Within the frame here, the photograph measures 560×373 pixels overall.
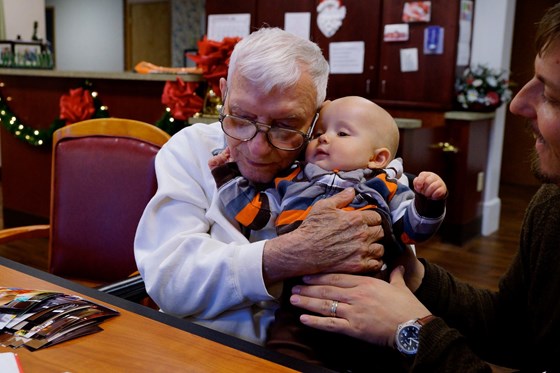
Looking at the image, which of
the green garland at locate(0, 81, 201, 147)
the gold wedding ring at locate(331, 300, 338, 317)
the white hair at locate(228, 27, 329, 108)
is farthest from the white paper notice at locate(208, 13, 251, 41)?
the gold wedding ring at locate(331, 300, 338, 317)

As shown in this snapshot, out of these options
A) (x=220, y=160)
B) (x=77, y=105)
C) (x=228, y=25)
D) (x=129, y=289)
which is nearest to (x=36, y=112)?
(x=77, y=105)

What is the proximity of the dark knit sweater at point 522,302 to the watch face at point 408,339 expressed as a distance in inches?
5.5

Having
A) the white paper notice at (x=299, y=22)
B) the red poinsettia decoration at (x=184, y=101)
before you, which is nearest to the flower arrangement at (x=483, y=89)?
the white paper notice at (x=299, y=22)

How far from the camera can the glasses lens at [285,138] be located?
132cm

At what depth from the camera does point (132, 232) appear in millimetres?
1848

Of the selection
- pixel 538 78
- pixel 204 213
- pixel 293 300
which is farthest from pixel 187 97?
pixel 538 78

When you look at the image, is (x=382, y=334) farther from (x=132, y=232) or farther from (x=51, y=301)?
(x=132, y=232)

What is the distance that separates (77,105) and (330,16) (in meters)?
2.37

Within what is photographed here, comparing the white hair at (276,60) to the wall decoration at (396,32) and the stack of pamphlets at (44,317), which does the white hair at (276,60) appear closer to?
the stack of pamphlets at (44,317)

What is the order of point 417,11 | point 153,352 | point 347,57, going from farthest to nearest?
point 347,57, point 417,11, point 153,352

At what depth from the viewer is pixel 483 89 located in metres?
4.52

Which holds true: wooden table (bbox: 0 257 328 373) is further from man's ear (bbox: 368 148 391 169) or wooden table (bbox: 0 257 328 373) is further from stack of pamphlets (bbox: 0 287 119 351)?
man's ear (bbox: 368 148 391 169)

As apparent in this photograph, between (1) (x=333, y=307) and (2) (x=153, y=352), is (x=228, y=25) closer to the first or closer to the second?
(1) (x=333, y=307)

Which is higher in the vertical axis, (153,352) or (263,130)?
(263,130)
